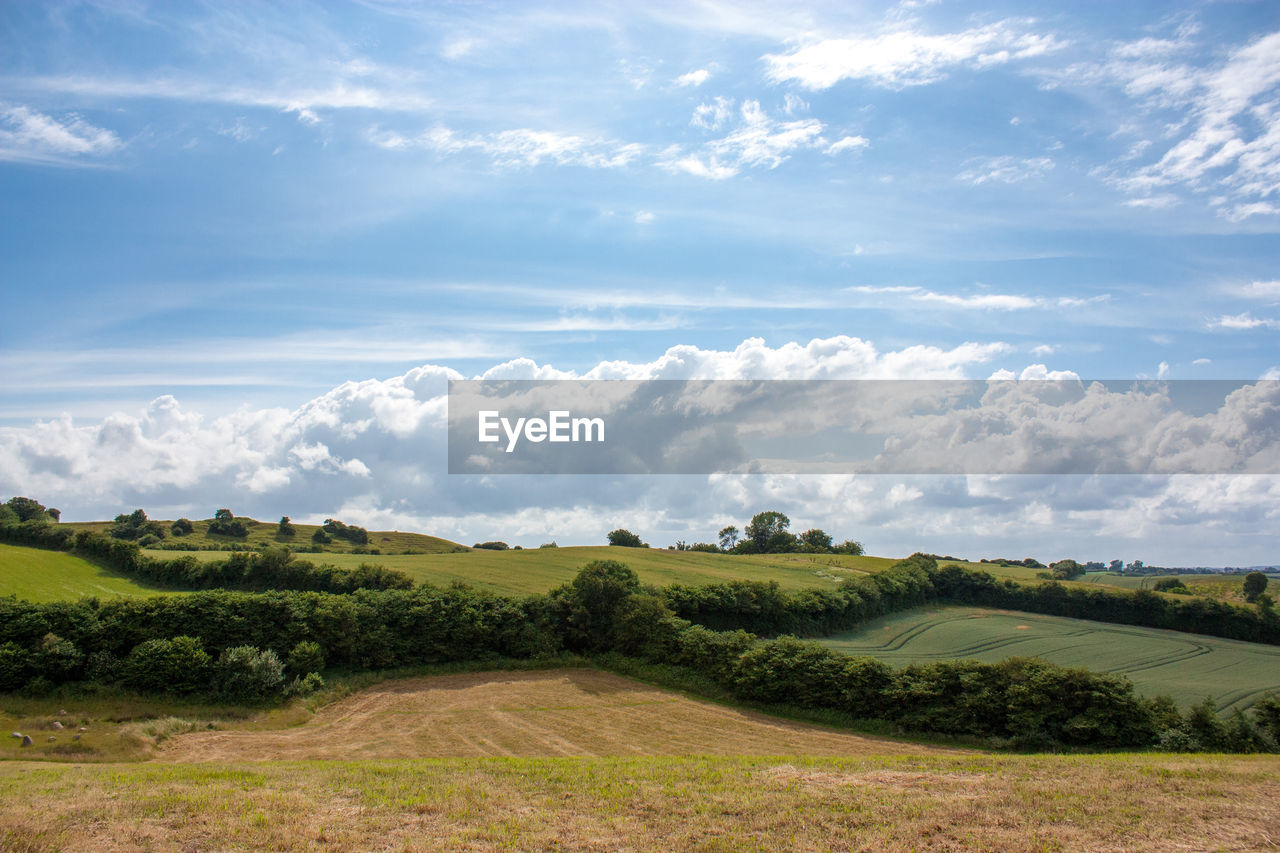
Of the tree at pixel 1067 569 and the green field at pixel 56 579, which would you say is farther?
the tree at pixel 1067 569

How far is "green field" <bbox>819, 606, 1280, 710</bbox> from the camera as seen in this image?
51.6 meters

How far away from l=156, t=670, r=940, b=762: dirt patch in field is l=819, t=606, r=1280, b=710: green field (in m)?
22.2

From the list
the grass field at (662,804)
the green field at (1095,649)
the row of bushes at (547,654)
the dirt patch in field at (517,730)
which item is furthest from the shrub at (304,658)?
the green field at (1095,649)

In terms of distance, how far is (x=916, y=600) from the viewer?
298ft

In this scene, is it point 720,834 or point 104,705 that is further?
point 104,705

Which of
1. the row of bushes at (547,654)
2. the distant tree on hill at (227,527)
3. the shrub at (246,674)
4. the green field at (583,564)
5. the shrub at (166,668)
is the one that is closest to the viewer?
the row of bushes at (547,654)

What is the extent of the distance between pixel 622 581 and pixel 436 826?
41.5 m

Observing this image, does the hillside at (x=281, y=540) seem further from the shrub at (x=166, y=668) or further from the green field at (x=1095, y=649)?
the green field at (x=1095, y=649)

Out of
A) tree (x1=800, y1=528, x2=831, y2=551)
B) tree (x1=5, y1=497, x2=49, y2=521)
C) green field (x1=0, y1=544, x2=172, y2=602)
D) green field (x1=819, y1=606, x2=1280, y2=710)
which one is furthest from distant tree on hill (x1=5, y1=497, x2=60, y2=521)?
tree (x1=800, y1=528, x2=831, y2=551)

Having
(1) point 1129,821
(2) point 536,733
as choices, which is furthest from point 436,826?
(2) point 536,733

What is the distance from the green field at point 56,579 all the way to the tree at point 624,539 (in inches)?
2390

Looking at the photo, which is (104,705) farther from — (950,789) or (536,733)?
(950,789)

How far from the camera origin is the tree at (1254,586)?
86.0m

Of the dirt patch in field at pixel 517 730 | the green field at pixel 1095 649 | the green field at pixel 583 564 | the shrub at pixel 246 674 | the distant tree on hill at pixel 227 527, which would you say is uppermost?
the distant tree on hill at pixel 227 527
